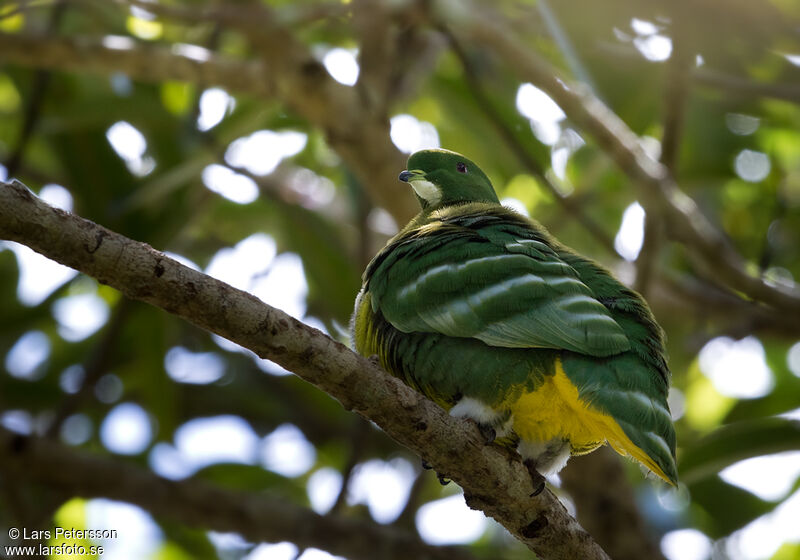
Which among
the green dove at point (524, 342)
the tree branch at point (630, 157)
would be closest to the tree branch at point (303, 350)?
the green dove at point (524, 342)

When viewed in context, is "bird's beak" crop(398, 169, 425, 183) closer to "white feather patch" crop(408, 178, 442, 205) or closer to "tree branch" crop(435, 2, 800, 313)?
"white feather patch" crop(408, 178, 442, 205)

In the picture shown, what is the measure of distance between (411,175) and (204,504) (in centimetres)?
184

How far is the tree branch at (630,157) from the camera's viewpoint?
13.6 feet

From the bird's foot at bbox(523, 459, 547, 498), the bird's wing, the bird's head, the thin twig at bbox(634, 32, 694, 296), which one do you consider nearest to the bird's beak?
the bird's head

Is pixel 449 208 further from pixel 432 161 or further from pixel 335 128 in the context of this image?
pixel 335 128

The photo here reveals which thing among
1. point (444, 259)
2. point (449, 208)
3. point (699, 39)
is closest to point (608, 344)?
point (444, 259)

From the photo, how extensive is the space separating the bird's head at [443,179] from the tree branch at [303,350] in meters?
1.47

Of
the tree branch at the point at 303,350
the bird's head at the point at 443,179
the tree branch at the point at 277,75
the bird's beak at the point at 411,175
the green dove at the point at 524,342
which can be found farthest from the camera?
the tree branch at the point at 277,75

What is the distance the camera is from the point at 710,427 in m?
5.99

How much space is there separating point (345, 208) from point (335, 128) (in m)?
2.21

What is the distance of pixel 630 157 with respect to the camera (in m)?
4.19

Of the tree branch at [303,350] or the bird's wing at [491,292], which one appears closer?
the tree branch at [303,350]

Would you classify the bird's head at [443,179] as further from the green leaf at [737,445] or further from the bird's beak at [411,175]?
the green leaf at [737,445]

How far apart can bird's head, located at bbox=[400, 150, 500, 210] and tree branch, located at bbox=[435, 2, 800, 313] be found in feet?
1.97
